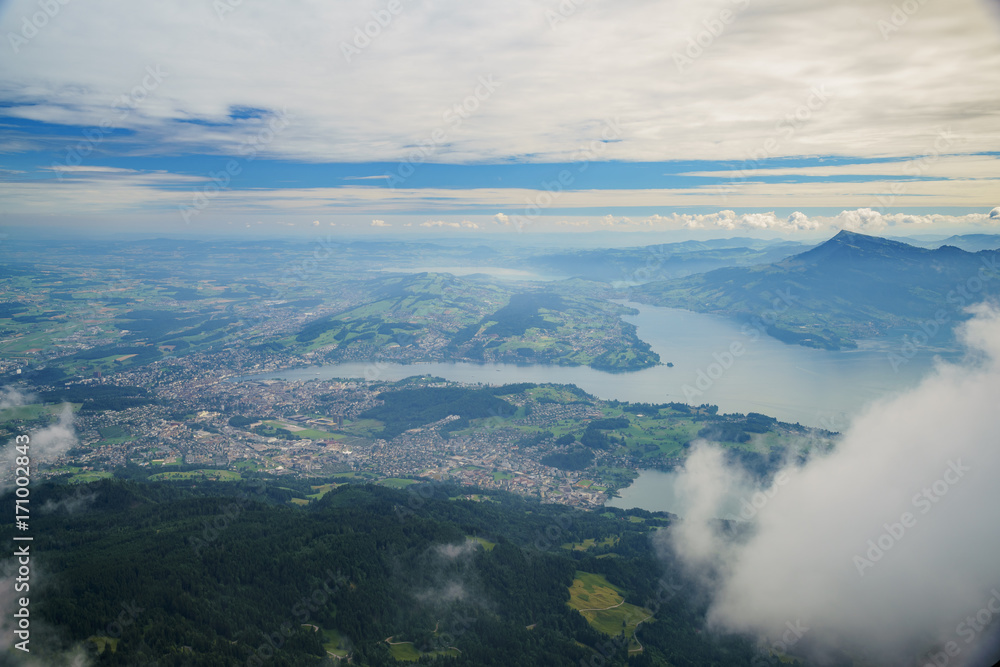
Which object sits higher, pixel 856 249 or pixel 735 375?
pixel 856 249

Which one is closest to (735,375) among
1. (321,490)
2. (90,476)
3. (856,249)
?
(321,490)

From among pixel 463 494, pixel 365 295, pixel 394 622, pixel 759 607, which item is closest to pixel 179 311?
pixel 365 295

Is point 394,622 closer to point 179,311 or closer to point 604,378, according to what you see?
point 604,378

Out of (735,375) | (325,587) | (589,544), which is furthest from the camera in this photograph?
(735,375)

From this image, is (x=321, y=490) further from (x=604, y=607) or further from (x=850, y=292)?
(x=850, y=292)

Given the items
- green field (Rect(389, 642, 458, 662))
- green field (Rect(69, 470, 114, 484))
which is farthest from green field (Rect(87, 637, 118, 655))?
green field (Rect(69, 470, 114, 484))
